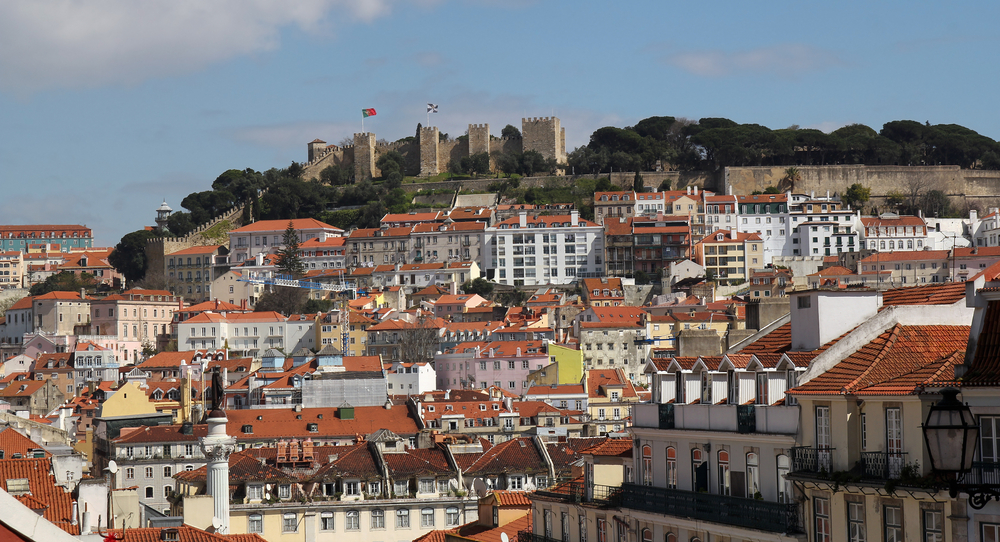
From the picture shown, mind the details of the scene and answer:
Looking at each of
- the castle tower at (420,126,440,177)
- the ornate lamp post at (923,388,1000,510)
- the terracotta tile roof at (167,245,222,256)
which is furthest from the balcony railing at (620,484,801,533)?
the castle tower at (420,126,440,177)

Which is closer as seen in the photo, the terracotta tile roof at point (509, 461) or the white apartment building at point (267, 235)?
the terracotta tile roof at point (509, 461)

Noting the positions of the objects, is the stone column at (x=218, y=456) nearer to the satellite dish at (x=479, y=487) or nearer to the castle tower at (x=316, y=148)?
the satellite dish at (x=479, y=487)

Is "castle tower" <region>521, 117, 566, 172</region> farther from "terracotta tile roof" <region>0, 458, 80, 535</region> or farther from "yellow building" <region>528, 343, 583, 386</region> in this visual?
"terracotta tile roof" <region>0, 458, 80, 535</region>

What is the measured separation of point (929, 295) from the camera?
1522 centimetres

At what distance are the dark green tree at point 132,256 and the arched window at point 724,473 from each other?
364 feet

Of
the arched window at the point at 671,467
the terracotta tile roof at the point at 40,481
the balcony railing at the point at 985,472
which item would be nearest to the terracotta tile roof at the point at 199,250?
the terracotta tile roof at the point at 40,481

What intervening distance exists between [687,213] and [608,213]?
24.4 feet

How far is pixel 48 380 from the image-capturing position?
252 feet

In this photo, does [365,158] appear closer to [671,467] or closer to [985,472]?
[671,467]

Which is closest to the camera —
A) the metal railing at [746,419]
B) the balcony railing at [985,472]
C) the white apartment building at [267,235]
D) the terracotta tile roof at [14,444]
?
the balcony railing at [985,472]

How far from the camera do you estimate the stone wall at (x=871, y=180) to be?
118188mm

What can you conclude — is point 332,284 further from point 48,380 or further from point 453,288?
point 48,380

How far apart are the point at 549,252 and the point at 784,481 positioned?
90.0 meters

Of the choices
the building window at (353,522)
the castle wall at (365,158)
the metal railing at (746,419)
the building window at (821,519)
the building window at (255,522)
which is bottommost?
the building window at (353,522)
